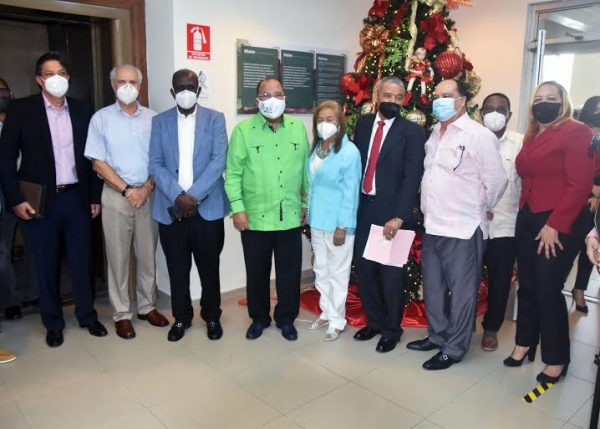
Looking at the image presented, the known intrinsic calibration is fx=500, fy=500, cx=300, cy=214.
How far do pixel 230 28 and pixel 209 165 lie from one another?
129cm

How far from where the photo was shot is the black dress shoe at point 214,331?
10.8ft

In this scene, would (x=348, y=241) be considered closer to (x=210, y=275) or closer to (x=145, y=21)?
(x=210, y=275)

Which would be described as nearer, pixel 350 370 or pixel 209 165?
pixel 350 370

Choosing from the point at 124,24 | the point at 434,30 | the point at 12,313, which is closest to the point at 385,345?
the point at 434,30

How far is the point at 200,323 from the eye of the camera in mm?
3523

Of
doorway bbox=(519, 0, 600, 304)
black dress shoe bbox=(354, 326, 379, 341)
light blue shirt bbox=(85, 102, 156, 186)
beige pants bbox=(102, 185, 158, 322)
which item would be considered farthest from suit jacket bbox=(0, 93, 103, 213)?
doorway bbox=(519, 0, 600, 304)

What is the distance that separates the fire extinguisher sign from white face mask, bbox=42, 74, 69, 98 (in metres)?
0.92

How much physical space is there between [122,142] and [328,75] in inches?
81.9

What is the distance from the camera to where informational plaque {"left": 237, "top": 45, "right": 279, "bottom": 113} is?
385cm

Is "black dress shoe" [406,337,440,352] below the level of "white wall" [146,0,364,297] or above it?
below

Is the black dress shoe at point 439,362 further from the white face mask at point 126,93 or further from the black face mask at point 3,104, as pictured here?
the black face mask at point 3,104

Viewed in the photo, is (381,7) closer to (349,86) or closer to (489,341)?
(349,86)

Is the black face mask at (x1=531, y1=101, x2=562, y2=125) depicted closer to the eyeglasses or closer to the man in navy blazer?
the eyeglasses

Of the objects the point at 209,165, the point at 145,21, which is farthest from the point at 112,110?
the point at 145,21
